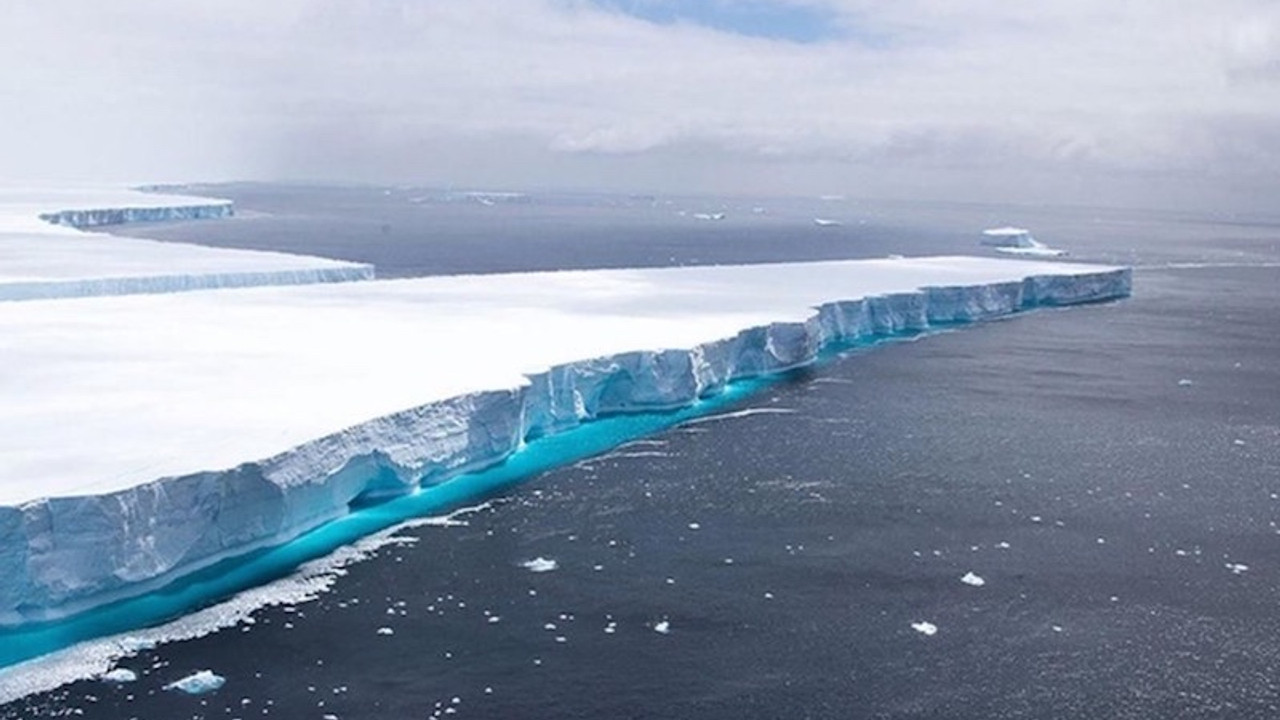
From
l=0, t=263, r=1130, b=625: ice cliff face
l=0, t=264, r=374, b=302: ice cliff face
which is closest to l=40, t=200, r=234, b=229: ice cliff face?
l=0, t=264, r=374, b=302: ice cliff face

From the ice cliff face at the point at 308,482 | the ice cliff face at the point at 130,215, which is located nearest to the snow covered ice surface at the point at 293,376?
the ice cliff face at the point at 308,482

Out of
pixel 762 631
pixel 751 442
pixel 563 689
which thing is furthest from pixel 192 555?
pixel 751 442

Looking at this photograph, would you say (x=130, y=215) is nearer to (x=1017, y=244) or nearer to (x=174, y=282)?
(x=174, y=282)

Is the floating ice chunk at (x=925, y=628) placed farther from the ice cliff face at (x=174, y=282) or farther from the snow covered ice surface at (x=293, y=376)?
the ice cliff face at (x=174, y=282)

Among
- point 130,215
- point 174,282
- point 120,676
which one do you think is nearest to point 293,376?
point 120,676

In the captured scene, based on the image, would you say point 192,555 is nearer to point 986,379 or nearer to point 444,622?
point 444,622

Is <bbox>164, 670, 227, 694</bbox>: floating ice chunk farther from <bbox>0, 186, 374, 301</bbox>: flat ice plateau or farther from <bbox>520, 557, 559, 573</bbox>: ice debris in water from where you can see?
<bbox>0, 186, 374, 301</bbox>: flat ice plateau
